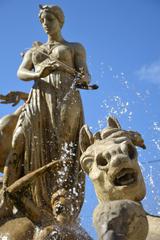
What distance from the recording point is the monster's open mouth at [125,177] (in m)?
3.51

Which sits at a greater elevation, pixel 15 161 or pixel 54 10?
pixel 54 10

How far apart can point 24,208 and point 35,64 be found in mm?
2647

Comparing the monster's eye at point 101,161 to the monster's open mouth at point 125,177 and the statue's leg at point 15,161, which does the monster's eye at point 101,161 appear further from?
the statue's leg at point 15,161

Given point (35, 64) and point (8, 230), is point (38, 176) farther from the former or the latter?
point (35, 64)

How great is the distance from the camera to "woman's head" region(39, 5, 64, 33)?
26.2 ft

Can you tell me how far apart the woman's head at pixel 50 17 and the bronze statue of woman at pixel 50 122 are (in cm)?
32

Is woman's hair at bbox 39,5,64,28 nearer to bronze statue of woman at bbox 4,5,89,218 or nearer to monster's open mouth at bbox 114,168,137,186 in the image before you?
bronze statue of woman at bbox 4,5,89,218

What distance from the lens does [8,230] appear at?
5961mm

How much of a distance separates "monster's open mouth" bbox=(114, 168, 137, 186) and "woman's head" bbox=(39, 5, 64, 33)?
4890 mm

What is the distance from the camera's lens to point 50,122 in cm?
714

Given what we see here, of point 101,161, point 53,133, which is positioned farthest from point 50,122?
point 101,161

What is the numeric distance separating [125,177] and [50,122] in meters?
3.69

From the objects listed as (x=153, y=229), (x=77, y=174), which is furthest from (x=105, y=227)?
(x=77, y=174)

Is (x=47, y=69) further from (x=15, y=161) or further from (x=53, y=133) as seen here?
(x=15, y=161)
